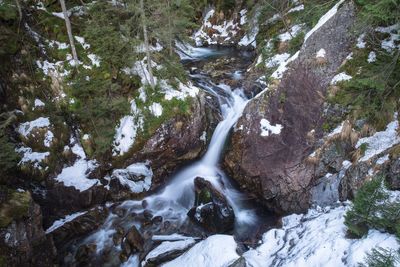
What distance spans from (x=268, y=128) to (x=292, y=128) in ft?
3.23

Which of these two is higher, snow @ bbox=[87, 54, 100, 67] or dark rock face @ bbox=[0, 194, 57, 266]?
snow @ bbox=[87, 54, 100, 67]

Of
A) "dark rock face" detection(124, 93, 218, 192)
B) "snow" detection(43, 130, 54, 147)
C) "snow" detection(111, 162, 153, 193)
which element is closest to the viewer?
"snow" detection(43, 130, 54, 147)

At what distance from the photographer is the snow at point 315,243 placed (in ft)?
22.2

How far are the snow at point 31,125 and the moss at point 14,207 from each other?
124 inches

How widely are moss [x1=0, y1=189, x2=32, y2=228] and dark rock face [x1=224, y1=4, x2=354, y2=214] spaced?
815cm

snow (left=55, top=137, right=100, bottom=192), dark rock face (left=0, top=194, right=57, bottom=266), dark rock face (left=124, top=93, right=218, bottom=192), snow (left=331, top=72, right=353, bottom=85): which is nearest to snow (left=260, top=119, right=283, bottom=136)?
snow (left=331, top=72, right=353, bottom=85)

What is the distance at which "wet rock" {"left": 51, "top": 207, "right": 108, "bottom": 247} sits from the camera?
12.1 meters

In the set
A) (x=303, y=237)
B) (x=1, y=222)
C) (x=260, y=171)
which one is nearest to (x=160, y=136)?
(x=260, y=171)

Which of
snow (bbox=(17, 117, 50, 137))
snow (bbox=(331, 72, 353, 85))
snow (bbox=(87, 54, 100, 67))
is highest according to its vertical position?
snow (bbox=(87, 54, 100, 67))

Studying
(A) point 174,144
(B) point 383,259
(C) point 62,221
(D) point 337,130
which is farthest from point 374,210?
(C) point 62,221

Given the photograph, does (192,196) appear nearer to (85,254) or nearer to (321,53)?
(85,254)

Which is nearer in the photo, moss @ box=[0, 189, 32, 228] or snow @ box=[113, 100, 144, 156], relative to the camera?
moss @ box=[0, 189, 32, 228]

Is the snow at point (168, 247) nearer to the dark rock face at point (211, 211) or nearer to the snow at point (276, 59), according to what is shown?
the dark rock face at point (211, 211)

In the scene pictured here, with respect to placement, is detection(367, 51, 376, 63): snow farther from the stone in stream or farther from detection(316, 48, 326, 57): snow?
the stone in stream
